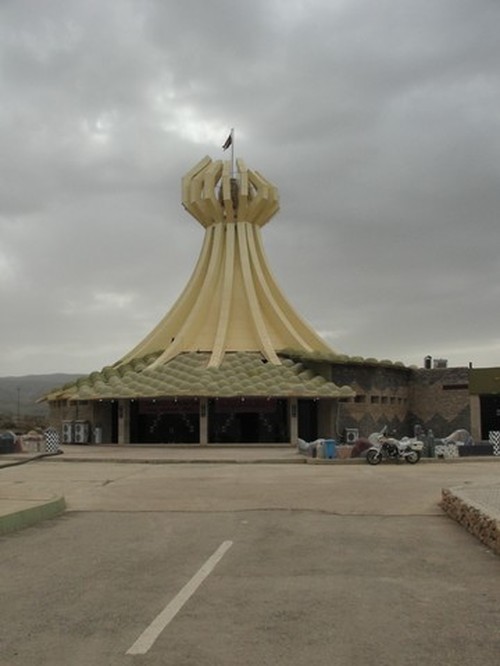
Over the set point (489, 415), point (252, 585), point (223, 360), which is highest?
→ point (223, 360)

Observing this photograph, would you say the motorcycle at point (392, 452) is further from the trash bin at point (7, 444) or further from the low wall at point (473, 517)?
the trash bin at point (7, 444)

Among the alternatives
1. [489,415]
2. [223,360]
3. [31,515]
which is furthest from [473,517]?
[489,415]

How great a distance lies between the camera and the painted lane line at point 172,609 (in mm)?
4844

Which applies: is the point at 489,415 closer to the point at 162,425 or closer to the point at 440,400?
the point at 440,400

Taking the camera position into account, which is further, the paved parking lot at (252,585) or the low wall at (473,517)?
the low wall at (473,517)

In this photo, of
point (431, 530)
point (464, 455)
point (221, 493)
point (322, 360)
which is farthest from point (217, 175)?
point (431, 530)

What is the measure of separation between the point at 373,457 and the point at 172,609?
17.0 metres

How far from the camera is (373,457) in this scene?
2211cm

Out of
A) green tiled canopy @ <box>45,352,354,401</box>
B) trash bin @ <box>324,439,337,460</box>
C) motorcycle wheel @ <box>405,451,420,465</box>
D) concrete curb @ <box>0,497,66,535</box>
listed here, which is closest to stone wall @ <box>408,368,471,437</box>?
green tiled canopy @ <box>45,352,354,401</box>

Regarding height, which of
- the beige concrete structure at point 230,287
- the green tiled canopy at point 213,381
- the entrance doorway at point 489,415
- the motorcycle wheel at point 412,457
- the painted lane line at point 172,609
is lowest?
the motorcycle wheel at point 412,457

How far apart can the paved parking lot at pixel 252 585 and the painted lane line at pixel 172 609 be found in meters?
0.03

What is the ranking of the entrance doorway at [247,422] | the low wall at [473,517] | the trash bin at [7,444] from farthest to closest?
1. the entrance doorway at [247,422]
2. the trash bin at [7,444]
3. the low wall at [473,517]

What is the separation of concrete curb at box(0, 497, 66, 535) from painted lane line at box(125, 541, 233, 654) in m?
3.51

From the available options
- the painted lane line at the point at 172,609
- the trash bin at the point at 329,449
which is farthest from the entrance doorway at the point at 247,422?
the painted lane line at the point at 172,609
